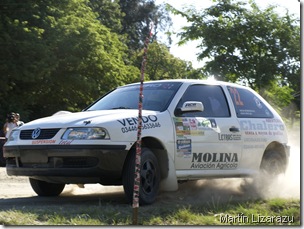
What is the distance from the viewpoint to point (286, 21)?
86.5 ft

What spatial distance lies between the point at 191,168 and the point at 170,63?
172 feet

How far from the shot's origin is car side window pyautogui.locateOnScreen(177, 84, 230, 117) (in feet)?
28.1

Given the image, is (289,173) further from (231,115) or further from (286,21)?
(286,21)

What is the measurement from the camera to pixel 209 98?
29.1 feet

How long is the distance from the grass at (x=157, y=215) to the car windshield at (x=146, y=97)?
4.60 feet

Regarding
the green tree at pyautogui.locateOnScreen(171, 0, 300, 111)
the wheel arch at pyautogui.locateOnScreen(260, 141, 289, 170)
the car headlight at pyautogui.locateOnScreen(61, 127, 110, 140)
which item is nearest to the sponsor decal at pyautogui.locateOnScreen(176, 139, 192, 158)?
the car headlight at pyautogui.locateOnScreen(61, 127, 110, 140)

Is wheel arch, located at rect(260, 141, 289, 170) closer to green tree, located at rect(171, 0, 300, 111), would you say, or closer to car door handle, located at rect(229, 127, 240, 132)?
car door handle, located at rect(229, 127, 240, 132)

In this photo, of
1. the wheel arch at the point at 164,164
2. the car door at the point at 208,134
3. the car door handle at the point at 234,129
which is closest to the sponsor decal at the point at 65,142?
the wheel arch at the point at 164,164

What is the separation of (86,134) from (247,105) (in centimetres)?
301

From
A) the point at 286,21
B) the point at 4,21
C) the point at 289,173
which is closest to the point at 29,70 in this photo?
the point at 4,21

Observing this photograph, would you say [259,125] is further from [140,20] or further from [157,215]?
[140,20]

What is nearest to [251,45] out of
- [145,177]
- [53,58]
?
[53,58]

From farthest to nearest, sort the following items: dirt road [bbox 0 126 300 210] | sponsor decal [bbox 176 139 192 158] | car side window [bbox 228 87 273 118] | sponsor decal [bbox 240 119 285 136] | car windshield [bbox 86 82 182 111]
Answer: car side window [bbox 228 87 273 118]
sponsor decal [bbox 240 119 285 136]
car windshield [bbox 86 82 182 111]
dirt road [bbox 0 126 300 210]
sponsor decal [bbox 176 139 192 158]

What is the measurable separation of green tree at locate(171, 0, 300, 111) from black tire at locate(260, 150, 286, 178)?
54.4 ft
